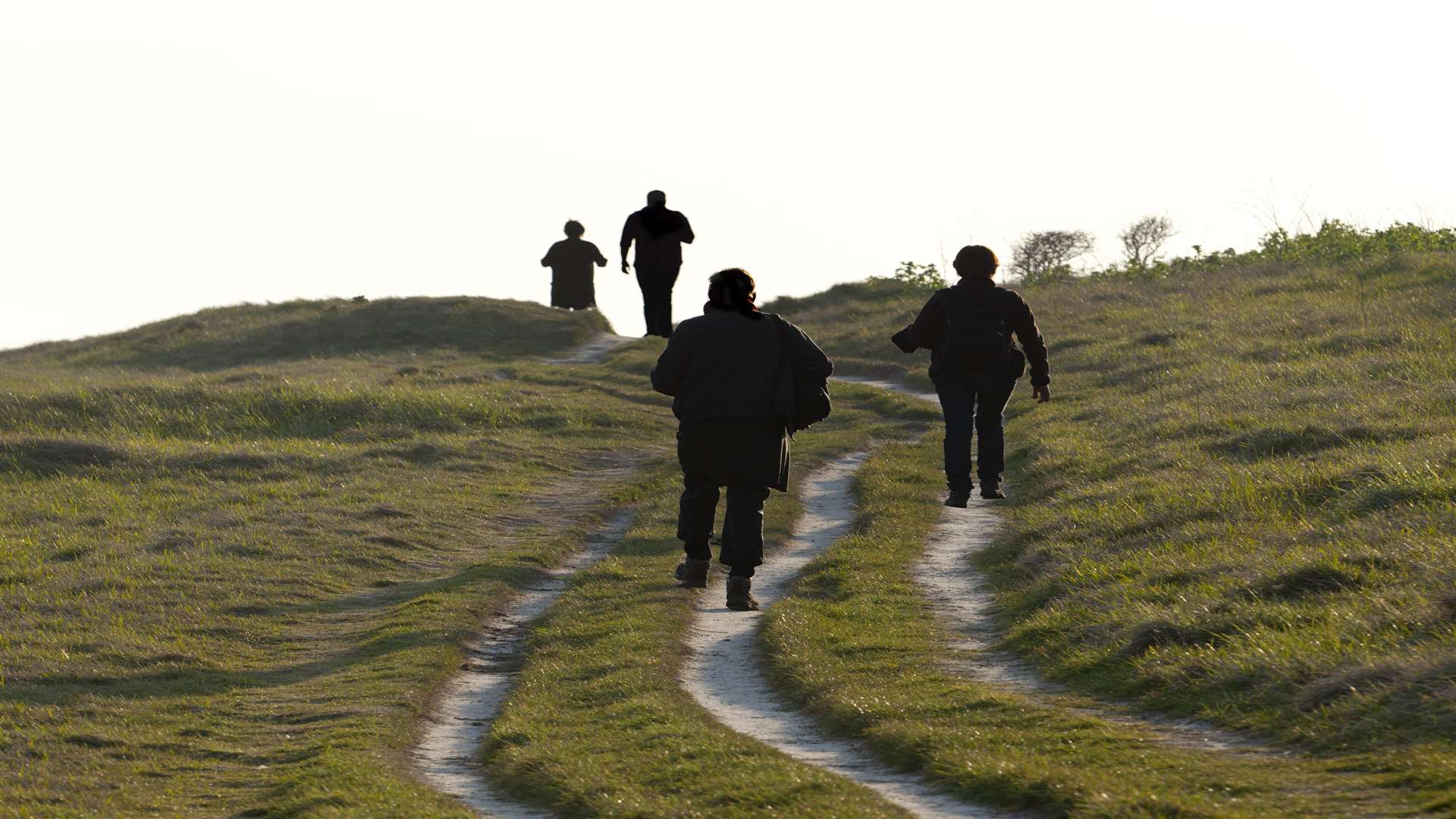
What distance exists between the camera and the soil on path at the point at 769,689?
26.9 ft

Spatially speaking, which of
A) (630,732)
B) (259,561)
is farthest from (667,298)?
(630,732)

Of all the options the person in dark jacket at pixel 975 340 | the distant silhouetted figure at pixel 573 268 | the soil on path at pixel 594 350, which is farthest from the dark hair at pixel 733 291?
the distant silhouetted figure at pixel 573 268

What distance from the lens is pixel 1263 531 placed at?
43.5 ft

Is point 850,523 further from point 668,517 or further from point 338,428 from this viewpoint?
point 338,428

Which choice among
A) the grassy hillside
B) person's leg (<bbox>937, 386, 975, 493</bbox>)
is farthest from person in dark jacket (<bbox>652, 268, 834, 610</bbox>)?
the grassy hillside

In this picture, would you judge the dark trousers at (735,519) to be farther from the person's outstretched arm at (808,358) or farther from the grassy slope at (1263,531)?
the grassy slope at (1263,531)

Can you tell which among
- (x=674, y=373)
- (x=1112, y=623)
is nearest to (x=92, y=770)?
(x=674, y=373)

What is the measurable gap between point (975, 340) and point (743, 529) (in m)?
3.65

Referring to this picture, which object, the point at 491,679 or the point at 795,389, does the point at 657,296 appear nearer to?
the point at 795,389

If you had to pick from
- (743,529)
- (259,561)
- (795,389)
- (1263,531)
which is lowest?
(259,561)

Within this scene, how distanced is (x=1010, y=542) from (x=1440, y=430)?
186 inches

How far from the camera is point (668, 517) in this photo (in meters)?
17.9

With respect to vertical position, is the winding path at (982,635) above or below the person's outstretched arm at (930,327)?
below

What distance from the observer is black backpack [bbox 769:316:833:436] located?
12.7m
